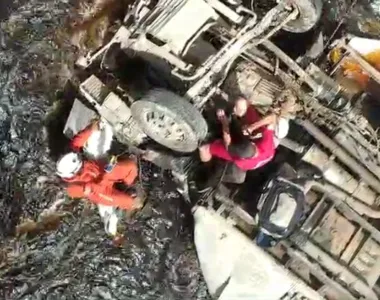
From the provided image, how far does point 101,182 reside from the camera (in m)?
7.18

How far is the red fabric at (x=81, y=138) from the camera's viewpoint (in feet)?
23.8

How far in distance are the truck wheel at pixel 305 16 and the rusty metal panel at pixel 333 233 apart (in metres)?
1.38

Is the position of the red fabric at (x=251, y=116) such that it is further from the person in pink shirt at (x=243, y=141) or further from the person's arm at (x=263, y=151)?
the person's arm at (x=263, y=151)

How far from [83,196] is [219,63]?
4.83 ft

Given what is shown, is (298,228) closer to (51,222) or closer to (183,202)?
(183,202)

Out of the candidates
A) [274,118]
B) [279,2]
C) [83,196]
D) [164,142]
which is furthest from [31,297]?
[279,2]

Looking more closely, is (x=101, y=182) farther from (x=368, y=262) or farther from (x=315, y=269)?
(x=368, y=262)

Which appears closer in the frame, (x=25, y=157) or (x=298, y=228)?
(x=298, y=228)

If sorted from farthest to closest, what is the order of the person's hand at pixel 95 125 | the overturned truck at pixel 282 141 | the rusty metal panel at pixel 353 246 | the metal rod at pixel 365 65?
the metal rod at pixel 365 65, the person's hand at pixel 95 125, the rusty metal panel at pixel 353 246, the overturned truck at pixel 282 141

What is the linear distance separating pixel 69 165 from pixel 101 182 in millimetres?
308

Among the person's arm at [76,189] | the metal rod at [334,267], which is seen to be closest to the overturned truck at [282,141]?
the metal rod at [334,267]

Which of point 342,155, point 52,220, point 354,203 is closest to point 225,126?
point 342,155

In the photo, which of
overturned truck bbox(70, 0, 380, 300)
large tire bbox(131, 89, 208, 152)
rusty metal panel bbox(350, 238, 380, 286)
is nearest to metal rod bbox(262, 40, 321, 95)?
overturned truck bbox(70, 0, 380, 300)

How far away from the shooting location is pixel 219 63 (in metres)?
6.76
